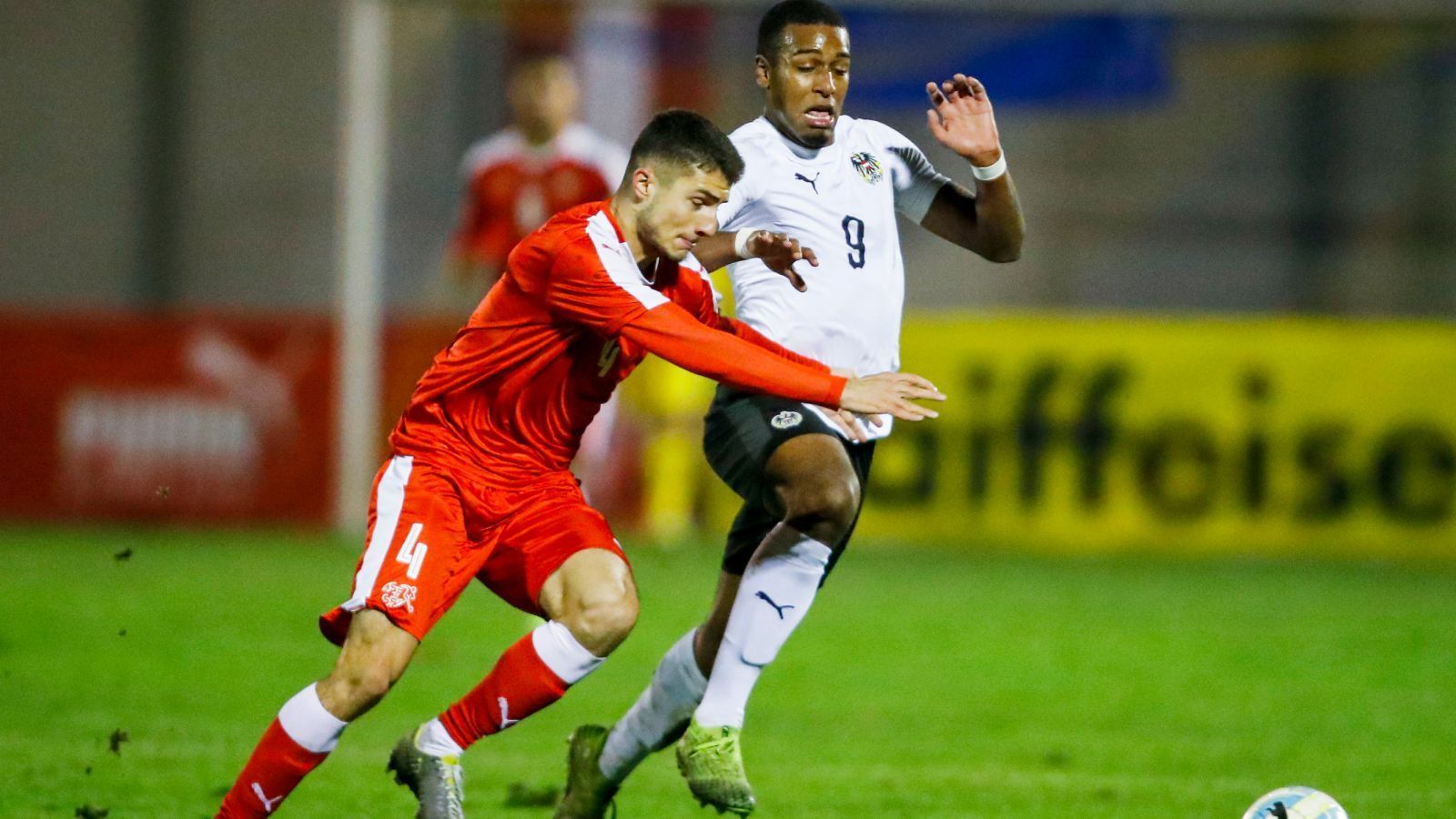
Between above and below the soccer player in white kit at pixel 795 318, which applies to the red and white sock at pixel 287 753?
below

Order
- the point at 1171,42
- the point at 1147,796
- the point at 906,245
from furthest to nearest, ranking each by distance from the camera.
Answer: the point at 906,245 < the point at 1171,42 < the point at 1147,796

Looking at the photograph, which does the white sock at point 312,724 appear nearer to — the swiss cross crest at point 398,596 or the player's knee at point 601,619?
the swiss cross crest at point 398,596

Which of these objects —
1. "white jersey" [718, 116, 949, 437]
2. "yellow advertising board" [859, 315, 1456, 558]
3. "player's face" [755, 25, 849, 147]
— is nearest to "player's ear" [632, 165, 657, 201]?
"white jersey" [718, 116, 949, 437]

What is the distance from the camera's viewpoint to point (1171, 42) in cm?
1420

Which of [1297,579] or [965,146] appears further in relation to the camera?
[1297,579]

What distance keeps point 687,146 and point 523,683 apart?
1398mm

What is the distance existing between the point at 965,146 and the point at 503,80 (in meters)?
12.8

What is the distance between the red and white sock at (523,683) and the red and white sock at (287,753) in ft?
1.19

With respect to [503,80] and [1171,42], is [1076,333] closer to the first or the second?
[1171,42]

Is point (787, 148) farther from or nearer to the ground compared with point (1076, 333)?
farther from the ground

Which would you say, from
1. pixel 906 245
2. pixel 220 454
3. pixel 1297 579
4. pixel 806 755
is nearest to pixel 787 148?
pixel 806 755

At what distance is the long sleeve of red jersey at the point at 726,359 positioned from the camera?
4504 millimetres

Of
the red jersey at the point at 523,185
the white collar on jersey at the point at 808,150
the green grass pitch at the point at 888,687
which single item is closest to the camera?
the white collar on jersey at the point at 808,150

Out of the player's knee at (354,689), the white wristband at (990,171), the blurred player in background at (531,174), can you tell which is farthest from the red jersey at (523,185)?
the player's knee at (354,689)
